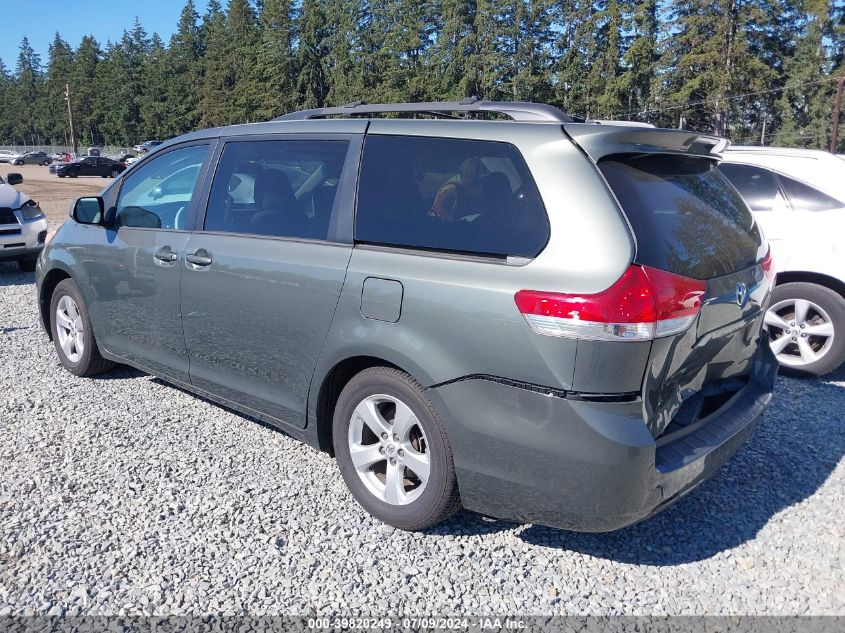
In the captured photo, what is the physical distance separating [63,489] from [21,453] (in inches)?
24.2

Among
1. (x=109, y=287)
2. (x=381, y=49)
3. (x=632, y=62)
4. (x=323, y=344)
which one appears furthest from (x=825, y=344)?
(x=381, y=49)

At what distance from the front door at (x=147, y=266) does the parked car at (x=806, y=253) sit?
14.2 ft

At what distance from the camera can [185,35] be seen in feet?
358

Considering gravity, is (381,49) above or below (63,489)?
above

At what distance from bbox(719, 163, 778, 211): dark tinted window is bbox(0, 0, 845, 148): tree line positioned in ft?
193

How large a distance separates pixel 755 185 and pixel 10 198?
9.04m

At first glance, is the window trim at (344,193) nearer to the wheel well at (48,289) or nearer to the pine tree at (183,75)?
the wheel well at (48,289)

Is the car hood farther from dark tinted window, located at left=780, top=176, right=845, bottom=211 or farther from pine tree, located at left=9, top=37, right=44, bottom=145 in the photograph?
pine tree, located at left=9, top=37, right=44, bottom=145

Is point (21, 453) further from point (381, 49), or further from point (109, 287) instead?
point (381, 49)

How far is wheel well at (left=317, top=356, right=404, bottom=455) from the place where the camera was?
3334mm

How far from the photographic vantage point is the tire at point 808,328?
17.7 ft

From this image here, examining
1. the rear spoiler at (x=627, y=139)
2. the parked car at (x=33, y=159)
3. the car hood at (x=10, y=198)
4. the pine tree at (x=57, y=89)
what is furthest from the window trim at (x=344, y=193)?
the pine tree at (x=57, y=89)

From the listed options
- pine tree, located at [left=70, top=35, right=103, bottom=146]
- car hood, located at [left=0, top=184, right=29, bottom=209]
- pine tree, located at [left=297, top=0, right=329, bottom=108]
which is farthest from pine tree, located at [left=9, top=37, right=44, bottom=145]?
car hood, located at [left=0, top=184, right=29, bottom=209]

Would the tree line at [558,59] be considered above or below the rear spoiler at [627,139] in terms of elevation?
above
